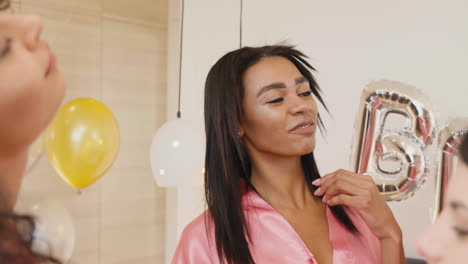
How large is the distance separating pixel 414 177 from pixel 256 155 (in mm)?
442

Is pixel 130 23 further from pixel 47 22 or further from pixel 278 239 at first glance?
pixel 278 239

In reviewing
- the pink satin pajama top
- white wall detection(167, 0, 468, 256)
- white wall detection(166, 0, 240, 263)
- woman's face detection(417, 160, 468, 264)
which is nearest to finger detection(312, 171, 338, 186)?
the pink satin pajama top

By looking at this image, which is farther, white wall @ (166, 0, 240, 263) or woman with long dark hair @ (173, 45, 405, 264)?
white wall @ (166, 0, 240, 263)

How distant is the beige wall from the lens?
3.40 metres

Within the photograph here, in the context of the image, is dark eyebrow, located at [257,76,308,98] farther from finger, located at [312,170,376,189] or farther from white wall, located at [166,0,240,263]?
white wall, located at [166,0,240,263]

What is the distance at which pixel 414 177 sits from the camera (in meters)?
1.70

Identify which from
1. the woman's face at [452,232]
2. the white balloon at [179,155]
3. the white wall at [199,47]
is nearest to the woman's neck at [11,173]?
the woman's face at [452,232]

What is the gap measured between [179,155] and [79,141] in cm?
44

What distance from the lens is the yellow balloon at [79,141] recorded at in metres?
2.40

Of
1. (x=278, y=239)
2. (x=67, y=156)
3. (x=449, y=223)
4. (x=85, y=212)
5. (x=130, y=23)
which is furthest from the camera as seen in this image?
(x=130, y=23)

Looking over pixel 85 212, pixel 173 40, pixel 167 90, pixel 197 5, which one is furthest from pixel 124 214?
pixel 197 5

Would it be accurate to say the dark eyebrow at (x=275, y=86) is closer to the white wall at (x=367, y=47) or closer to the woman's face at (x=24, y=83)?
the white wall at (x=367, y=47)

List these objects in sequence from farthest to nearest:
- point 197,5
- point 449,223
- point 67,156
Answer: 1. point 197,5
2. point 67,156
3. point 449,223

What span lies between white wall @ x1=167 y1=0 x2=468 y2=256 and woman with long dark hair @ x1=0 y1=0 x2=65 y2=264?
1.76m
